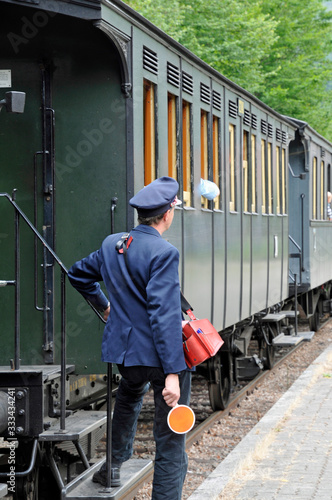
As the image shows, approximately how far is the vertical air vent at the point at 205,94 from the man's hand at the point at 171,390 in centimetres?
448

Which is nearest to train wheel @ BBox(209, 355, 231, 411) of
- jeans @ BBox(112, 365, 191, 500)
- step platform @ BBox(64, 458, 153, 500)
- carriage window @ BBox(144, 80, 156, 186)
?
carriage window @ BBox(144, 80, 156, 186)

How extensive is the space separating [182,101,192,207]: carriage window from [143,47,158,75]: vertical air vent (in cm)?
A: 107

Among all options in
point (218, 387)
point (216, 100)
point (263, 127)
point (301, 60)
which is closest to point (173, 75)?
point (216, 100)

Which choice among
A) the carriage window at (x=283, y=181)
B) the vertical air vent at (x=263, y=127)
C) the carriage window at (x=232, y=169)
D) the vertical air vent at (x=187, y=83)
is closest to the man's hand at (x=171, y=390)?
the vertical air vent at (x=187, y=83)

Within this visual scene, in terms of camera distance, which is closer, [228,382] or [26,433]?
[26,433]

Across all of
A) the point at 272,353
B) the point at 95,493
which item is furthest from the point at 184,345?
the point at 272,353

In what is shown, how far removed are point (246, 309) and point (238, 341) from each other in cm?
82

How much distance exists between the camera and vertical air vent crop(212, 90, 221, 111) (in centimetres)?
919

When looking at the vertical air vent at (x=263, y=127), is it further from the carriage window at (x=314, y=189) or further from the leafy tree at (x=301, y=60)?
the leafy tree at (x=301, y=60)

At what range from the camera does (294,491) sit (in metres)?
6.38

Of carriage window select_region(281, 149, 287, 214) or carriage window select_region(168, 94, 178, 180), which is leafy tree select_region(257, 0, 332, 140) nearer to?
carriage window select_region(281, 149, 287, 214)

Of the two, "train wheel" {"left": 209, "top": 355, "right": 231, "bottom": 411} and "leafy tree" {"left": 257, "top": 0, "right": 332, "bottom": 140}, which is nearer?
"train wheel" {"left": 209, "top": 355, "right": 231, "bottom": 411}

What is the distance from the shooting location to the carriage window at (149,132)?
6.88m

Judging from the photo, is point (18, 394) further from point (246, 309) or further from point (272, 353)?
point (272, 353)
